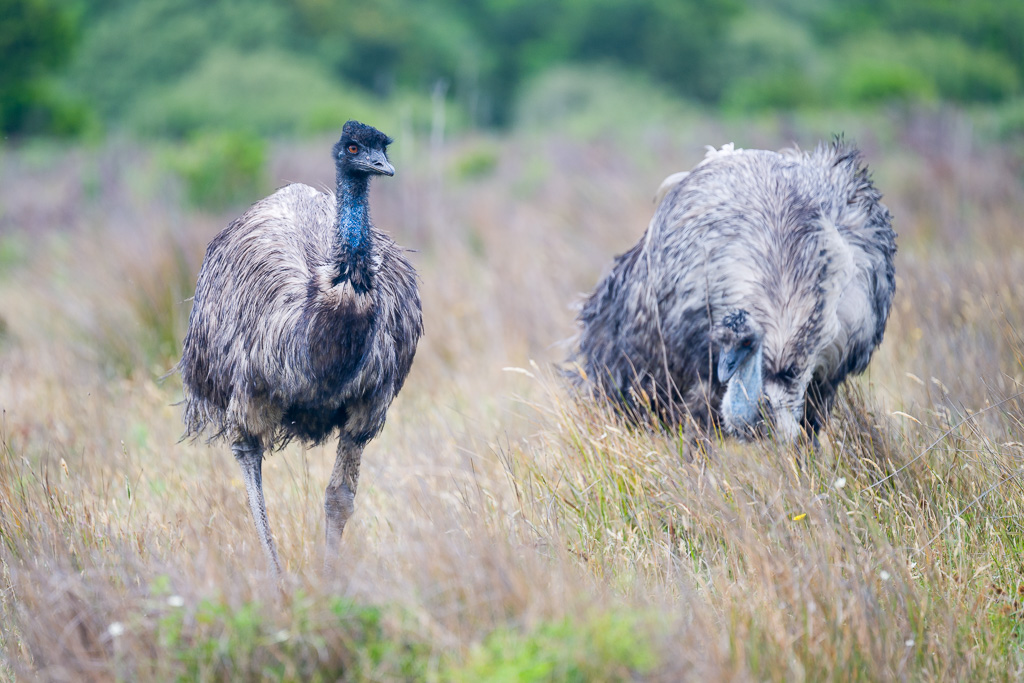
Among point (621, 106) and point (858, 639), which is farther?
point (621, 106)

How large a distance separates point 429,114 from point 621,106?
6271mm

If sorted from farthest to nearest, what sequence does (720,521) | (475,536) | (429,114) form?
(429,114)
(720,521)
(475,536)

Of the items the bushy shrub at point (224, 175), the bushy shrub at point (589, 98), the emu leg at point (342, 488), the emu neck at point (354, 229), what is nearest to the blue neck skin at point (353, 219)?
the emu neck at point (354, 229)

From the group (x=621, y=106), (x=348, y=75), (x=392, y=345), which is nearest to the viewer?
(x=392, y=345)

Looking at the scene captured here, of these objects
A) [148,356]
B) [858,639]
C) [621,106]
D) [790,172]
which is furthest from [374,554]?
[621,106]

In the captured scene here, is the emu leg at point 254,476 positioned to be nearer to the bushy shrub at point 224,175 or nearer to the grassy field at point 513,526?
the grassy field at point 513,526

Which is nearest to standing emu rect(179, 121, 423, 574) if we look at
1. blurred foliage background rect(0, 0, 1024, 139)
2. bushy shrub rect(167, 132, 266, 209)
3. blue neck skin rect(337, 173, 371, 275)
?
blue neck skin rect(337, 173, 371, 275)

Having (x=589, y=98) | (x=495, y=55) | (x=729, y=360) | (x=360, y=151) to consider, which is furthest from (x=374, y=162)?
(x=495, y=55)

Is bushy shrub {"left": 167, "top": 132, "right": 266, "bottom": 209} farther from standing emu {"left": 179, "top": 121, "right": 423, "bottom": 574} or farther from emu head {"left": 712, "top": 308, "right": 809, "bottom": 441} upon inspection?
emu head {"left": 712, "top": 308, "right": 809, "bottom": 441}

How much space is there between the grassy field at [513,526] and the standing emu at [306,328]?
310mm

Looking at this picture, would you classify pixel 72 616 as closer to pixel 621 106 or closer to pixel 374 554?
pixel 374 554

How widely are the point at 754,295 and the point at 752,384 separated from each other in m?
0.37

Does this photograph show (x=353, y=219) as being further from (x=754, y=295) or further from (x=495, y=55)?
(x=495, y=55)

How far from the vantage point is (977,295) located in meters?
6.23
